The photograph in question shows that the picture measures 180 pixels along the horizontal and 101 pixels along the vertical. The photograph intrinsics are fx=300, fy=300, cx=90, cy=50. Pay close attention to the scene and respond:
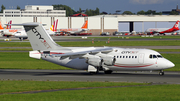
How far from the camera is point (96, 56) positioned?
36344mm

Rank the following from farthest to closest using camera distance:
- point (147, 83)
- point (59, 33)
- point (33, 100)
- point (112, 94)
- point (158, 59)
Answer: point (59, 33) < point (158, 59) < point (147, 83) < point (112, 94) < point (33, 100)

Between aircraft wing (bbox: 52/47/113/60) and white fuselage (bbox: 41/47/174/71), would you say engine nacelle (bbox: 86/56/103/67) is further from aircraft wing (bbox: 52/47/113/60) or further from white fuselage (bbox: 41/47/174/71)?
white fuselage (bbox: 41/47/174/71)

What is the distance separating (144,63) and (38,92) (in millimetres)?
15205

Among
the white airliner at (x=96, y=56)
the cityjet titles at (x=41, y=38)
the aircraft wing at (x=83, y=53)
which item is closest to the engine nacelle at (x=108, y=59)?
the white airliner at (x=96, y=56)

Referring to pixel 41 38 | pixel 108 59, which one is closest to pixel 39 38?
pixel 41 38

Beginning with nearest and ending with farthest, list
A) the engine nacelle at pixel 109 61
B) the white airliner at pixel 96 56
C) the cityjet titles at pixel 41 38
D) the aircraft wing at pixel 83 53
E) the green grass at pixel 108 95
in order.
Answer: the green grass at pixel 108 95 < the aircraft wing at pixel 83 53 < the white airliner at pixel 96 56 < the engine nacelle at pixel 109 61 < the cityjet titles at pixel 41 38

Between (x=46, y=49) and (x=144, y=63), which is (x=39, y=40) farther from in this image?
(x=144, y=63)

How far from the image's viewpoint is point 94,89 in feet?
82.5

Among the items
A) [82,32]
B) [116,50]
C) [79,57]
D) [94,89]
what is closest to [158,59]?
[116,50]

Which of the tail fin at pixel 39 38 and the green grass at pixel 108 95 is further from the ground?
the tail fin at pixel 39 38

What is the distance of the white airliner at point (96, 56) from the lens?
3494 cm

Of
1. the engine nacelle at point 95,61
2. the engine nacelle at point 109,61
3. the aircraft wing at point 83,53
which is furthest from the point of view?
the engine nacelle at point 95,61

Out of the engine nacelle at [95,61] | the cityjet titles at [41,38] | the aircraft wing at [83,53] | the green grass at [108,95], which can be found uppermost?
the cityjet titles at [41,38]

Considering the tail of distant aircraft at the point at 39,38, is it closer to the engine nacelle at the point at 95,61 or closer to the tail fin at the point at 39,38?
the tail fin at the point at 39,38
